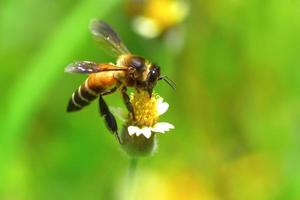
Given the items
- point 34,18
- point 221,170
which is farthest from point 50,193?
point 34,18

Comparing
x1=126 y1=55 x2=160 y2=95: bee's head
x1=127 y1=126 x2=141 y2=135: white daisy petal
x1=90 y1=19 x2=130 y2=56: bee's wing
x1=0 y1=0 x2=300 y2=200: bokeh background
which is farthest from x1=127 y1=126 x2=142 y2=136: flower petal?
x1=0 y1=0 x2=300 y2=200: bokeh background

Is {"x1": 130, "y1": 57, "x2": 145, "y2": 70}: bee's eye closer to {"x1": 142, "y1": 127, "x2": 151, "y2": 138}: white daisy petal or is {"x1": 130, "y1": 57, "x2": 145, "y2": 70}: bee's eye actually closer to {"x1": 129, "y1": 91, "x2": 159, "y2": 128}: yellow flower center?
{"x1": 129, "y1": 91, "x2": 159, "y2": 128}: yellow flower center

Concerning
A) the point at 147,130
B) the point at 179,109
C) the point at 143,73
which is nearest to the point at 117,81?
the point at 143,73

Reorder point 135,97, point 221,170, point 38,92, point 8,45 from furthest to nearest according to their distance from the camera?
point 8,45, point 221,170, point 38,92, point 135,97

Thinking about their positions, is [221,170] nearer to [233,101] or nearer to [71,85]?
[233,101]

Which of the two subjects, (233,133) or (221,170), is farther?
(233,133)

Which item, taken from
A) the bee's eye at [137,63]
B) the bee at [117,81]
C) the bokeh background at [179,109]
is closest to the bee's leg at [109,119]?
the bee at [117,81]
